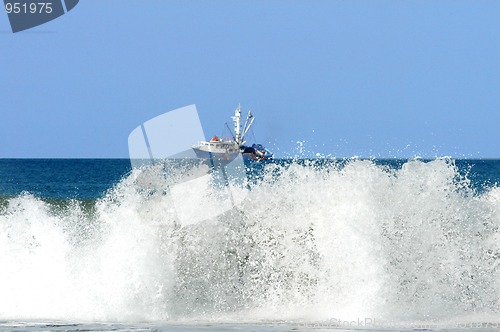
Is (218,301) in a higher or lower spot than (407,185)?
lower

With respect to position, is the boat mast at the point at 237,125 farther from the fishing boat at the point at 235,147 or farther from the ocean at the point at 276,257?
the ocean at the point at 276,257

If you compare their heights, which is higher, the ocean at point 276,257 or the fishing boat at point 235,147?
the fishing boat at point 235,147

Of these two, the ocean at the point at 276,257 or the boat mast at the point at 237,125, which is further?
the boat mast at the point at 237,125

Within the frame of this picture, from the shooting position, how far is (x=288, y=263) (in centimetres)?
1680

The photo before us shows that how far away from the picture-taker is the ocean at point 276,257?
1548cm

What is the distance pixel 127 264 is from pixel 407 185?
16.9 feet

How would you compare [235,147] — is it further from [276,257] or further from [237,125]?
[276,257]

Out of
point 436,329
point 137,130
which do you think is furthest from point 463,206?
point 137,130

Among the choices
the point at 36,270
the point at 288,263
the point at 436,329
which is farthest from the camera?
the point at 36,270

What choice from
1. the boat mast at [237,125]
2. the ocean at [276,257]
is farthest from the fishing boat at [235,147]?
the ocean at [276,257]

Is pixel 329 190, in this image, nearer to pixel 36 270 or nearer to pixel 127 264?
pixel 127 264

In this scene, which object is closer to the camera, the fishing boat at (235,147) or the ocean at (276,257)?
the ocean at (276,257)

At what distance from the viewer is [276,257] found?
55.8 feet

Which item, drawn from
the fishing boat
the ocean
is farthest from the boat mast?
the ocean
